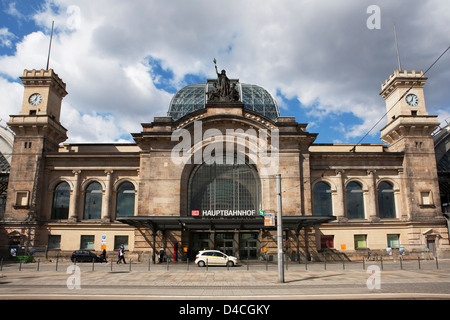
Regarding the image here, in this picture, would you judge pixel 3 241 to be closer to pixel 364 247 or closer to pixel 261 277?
pixel 261 277

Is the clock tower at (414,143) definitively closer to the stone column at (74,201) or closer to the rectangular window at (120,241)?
the rectangular window at (120,241)

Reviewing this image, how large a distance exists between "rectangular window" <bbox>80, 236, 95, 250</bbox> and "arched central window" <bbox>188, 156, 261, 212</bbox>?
1225 centimetres

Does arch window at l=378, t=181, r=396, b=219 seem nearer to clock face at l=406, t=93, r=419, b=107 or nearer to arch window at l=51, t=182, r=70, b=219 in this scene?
clock face at l=406, t=93, r=419, b=107

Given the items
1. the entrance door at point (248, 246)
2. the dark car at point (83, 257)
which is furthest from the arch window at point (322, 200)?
the dark car at point (83, 257)

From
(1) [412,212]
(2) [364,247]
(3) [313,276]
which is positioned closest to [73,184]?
(3) [313,276]

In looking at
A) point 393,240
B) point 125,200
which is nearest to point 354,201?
point 393,240

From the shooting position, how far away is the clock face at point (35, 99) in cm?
4269

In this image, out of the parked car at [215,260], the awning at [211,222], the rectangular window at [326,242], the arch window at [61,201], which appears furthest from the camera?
the arch window at [61,201]

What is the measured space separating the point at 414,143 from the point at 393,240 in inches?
469

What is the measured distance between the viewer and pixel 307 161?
3866 centimetres

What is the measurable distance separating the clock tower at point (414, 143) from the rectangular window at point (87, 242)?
36201 millimetres

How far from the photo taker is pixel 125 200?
40.8 m

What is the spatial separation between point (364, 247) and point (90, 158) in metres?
33.8

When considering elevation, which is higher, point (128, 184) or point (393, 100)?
point (393, 100)
